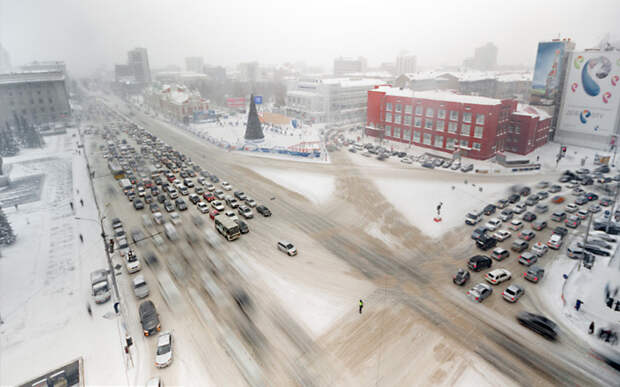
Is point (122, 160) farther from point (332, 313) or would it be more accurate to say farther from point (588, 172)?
point (588, 172)

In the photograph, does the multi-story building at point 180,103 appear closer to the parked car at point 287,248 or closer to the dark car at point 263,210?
the dark car at point 263,210

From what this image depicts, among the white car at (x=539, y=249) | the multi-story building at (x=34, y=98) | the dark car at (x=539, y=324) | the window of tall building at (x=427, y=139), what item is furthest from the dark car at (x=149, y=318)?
the multi-story building at (x=34, y=98)

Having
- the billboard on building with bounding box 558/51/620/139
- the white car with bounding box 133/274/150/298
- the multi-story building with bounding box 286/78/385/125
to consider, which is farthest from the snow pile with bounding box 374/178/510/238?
the multi-story building with bounding box 286/78/385/125

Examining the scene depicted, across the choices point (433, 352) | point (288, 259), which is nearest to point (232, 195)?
point (288, 259)

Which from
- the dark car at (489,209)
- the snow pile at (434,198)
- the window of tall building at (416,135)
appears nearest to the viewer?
the snow pile at (434,198)

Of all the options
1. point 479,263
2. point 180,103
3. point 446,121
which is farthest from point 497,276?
point 180,103

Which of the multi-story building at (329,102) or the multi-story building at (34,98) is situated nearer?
the multi-story building at (34,98)

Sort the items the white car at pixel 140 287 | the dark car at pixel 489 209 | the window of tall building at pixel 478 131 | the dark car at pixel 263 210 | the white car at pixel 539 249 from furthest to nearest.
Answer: the window of tall building at pixel 478 131 → the dark car at pixel 489 209 → the dark car at pixel 263 210 → the white car at pixel 539 249 → the white car at pixel 140 287
